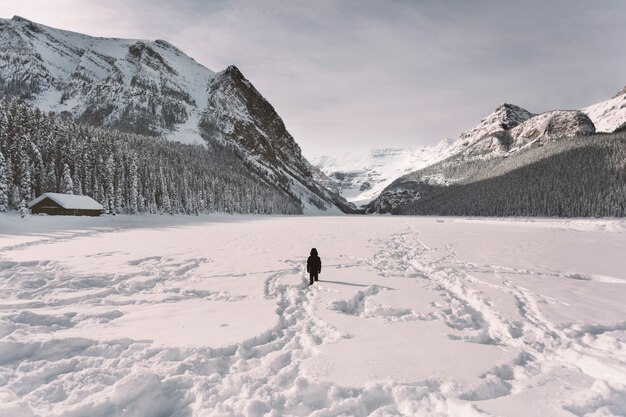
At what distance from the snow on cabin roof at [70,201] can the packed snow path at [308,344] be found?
172ft

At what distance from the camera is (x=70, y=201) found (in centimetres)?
5666

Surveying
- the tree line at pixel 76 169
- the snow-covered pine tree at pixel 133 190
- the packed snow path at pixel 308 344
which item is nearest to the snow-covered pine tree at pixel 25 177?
the tree line at pixel 76 169

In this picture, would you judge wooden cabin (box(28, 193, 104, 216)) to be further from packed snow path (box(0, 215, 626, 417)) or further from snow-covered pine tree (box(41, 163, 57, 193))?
packed snow path (box(0, 215, 626, 417))

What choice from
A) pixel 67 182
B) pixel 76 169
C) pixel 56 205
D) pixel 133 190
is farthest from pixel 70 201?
pixel 133 190

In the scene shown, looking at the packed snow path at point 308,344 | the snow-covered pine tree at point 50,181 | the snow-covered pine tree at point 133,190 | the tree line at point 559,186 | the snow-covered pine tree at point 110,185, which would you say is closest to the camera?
the packed snow path at point 308,344

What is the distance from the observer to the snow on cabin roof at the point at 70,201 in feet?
181

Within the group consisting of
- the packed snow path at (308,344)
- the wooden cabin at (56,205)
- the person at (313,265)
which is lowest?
the packed snow path at (308,344)

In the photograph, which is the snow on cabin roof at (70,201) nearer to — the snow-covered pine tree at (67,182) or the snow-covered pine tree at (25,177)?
the snow-covered pine tree at (25,177)

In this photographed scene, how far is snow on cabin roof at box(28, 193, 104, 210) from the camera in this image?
5522 cm

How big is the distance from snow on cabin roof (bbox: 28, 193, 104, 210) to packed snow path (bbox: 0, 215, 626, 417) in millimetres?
52559

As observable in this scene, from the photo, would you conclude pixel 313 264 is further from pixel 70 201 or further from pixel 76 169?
pixel 76 169

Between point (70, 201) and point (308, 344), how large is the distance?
6660 cm

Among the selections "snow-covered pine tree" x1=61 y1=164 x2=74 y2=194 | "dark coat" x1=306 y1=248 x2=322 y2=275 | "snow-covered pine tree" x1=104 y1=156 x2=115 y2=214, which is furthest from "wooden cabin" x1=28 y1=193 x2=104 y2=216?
"dark coat" x1=306 y1=248 x2=322 y2=275

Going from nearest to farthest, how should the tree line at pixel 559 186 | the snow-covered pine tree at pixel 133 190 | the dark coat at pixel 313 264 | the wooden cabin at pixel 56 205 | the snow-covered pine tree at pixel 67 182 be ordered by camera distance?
the dark coat at pixel 313 264
the wooden cabin at pixel 56 205
the snow-covered pine tree at pixel 67 182
the snow-covered pine tree at pixel 133 190
the tree line at pixel 559 186
